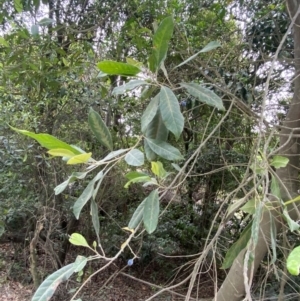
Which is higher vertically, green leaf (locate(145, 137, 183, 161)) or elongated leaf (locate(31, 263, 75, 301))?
green leaf (locate(145, 137, 183, 161))

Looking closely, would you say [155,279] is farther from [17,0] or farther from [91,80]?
[17,0]

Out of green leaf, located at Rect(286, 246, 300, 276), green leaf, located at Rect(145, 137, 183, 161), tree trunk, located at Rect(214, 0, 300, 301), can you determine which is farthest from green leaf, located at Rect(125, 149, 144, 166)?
tree trunk, located at Rect(214, 0, 300, 301)

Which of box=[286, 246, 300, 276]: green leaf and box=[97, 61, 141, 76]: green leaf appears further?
box=[97, 61, 141, 76]: green leaf

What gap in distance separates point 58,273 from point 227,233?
2160 millimetres

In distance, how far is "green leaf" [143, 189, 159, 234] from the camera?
2.16 ft

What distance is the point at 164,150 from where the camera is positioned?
0.65 metres

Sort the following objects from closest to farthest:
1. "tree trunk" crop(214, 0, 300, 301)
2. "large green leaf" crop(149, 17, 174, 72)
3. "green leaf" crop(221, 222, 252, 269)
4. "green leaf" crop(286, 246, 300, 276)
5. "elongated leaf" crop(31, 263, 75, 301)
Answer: "green leaf" crop(286, 246, 300, 276), "elongated leaf" crop(31, 263, 75, 301), "large green leaf" crop(149, 17, 174, 72), "green leaf" crop(221, 222, 252, 269), "tree trunk" crop(214, 0, 300, 301)

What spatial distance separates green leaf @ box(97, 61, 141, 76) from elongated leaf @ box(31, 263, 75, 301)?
365 mm

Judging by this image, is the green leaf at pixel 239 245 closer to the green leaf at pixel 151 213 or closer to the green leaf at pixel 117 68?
the green leaf at pixel 151 213

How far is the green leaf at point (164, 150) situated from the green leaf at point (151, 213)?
0.09m

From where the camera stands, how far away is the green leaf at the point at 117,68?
1.92 ft

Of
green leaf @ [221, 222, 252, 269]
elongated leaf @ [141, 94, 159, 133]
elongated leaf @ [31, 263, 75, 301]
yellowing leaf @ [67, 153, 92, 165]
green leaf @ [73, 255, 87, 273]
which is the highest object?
elongated leaf @ [141, 94, 159, 133]

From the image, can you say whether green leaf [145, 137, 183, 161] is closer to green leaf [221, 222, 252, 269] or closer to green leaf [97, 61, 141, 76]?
green leaf [97, 61, 141, 76]

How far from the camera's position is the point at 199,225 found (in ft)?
10.3
